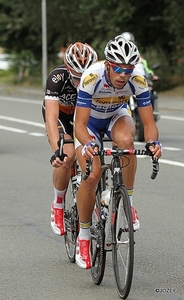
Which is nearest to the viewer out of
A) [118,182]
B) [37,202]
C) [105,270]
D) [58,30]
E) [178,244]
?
[118,182]

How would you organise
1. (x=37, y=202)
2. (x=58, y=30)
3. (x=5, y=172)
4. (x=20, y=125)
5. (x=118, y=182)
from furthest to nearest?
(x=58, y=30) → (x=20, y=125) → (x=5, y=172) → (x=37, y=202) → (x=118, y=182)

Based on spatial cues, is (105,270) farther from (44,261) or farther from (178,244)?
(178,244)

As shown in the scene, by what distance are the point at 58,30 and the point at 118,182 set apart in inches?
1454

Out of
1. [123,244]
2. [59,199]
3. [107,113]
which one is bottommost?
[59,199]

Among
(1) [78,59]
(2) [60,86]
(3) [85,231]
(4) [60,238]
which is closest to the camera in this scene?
(3) [85,231]

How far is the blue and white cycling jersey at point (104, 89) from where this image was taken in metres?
6.70

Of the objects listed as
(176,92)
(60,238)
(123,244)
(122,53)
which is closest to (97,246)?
(123,244)

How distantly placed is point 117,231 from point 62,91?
1614mm

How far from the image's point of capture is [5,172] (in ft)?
43.7

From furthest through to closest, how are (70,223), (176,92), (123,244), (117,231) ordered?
(176,92) → (70,223) → (117,231) → (123,244)

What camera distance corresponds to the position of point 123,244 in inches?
248

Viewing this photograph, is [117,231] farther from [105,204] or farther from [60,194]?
[60,194]

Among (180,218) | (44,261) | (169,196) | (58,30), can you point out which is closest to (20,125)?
(169,196)

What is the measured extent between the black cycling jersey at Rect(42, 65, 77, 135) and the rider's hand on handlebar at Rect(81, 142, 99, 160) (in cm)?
118
